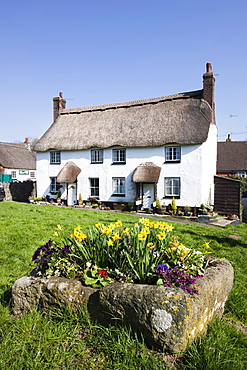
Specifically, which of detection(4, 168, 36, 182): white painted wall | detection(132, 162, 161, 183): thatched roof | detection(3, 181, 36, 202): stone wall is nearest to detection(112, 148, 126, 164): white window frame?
detection(132, 162, 161, 183): thatched roof

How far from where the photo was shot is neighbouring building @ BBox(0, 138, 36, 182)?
131ft

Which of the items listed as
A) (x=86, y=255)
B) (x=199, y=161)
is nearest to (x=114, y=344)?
(x=86, y=255)

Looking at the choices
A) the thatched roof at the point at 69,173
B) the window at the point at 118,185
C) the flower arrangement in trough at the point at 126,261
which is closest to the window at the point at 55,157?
the thatched roof at the point at 69,173

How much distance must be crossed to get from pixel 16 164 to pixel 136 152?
2731cm

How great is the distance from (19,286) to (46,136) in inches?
943

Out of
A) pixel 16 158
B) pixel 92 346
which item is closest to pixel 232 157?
pixel 16 158

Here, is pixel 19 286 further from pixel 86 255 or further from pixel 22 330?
pixel 86 255

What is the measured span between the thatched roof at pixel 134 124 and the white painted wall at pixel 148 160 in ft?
2.52

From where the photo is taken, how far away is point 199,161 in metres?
19.8

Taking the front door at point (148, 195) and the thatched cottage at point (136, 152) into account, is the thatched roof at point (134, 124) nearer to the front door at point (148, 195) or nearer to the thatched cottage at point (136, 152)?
the thatched cottage at point (136, 152)

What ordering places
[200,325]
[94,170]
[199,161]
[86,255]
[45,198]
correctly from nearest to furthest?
[200,325] < [86,255] < [199,161] < [94,170] < [45,198]

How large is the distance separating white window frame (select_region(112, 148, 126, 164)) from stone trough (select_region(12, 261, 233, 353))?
19.1 m

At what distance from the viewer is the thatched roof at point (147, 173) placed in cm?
2048

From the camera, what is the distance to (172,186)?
20.8 m
